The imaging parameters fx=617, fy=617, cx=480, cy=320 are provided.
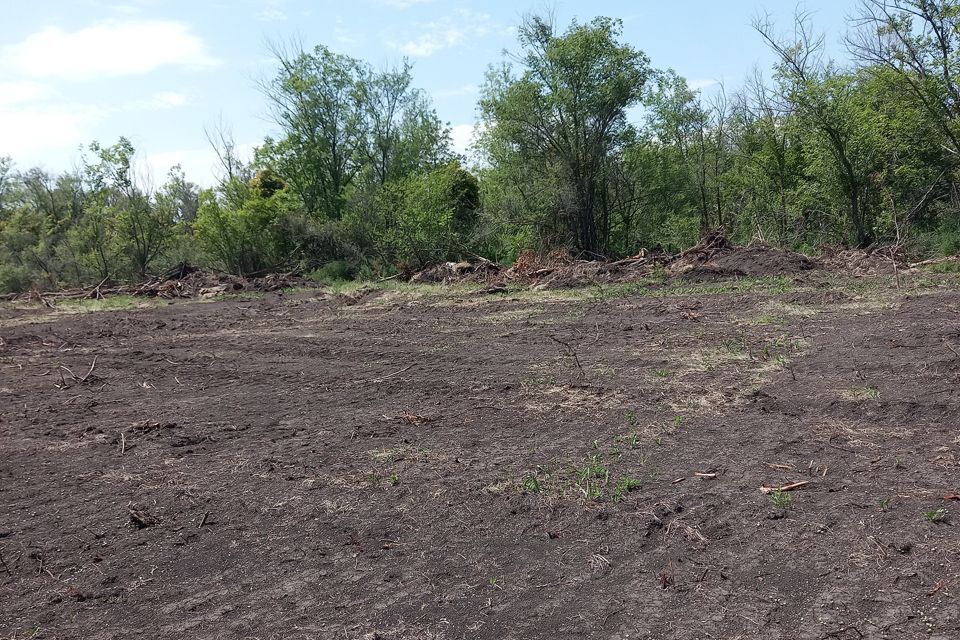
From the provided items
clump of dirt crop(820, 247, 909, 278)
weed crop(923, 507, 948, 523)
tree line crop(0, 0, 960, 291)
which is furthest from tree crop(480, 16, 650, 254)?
weed crop(923, 507, 948, 523)

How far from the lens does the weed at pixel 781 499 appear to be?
4.17 metres

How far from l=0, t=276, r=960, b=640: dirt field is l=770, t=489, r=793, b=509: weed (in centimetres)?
5

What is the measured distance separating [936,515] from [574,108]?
20.6 metres

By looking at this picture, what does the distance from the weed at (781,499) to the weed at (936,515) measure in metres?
0.76

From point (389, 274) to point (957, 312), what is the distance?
1889 centimetres

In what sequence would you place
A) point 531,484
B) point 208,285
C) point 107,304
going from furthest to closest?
point 208,285, point 107,304, point 531,484

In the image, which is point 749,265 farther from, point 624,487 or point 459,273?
point 624,487

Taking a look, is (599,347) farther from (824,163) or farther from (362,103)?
(362,103)

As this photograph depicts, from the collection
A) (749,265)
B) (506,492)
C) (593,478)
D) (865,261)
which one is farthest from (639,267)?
(506,492)

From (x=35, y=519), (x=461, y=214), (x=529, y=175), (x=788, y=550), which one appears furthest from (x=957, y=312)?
(x=461, y=214)

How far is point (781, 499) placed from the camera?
4230 millimetres

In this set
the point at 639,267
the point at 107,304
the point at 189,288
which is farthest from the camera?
the point at 189,288

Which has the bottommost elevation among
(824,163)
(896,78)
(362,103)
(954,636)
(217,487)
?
(954,636)

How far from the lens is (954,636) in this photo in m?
2.83
